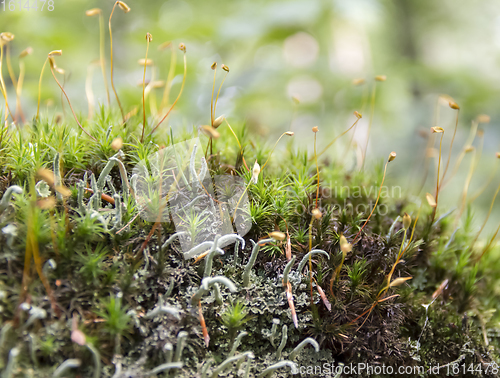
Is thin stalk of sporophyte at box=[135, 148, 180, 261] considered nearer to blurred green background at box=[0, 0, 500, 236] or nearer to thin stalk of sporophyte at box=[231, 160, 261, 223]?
thin stalk of sporophyte at box=[231, 160, 261, 223]

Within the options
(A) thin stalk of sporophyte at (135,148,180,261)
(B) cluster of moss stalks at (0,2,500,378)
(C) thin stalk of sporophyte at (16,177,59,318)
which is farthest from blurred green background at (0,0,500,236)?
(C) thin stalk of sporophyte at (16,177,59,318)

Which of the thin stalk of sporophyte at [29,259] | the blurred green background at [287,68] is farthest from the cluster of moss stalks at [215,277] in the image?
the blurred green background at [287,68]

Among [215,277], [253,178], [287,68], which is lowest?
[215,277]

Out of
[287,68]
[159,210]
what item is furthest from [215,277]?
[287,68]

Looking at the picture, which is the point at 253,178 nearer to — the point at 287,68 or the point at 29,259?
the point at 29,259

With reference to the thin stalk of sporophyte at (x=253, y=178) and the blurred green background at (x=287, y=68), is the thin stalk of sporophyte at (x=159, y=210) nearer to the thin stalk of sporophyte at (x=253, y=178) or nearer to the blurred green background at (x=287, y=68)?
the thin stalk of sporophyte at (x=253, y=178)

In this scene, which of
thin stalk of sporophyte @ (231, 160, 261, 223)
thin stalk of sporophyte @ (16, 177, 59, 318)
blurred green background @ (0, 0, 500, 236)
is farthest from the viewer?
blurred green background @ (0, 0, 500, 236)
